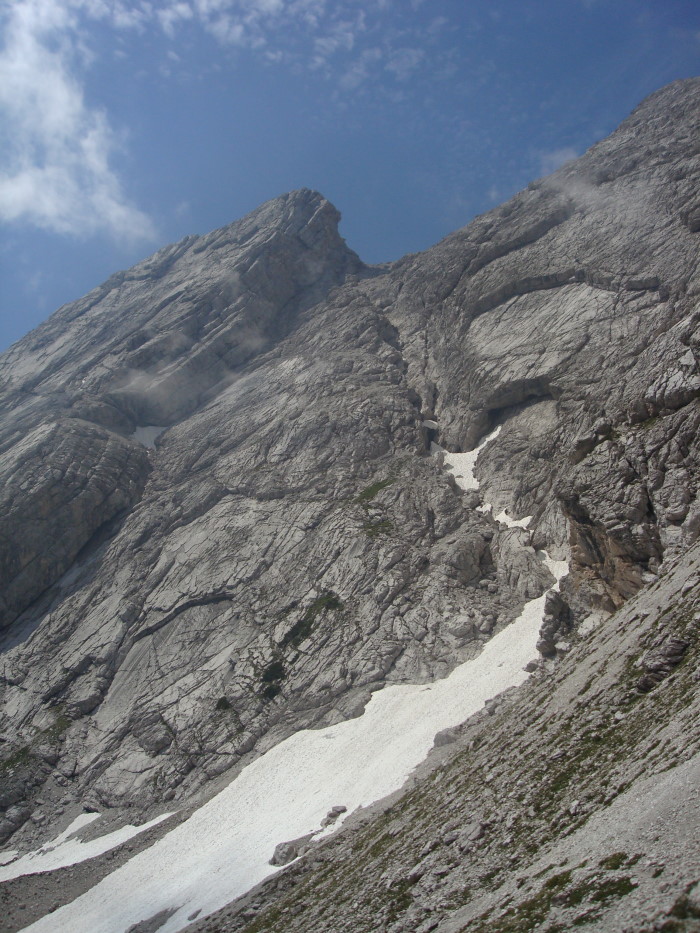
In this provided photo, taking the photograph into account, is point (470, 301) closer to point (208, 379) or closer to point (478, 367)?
point (478, 367)

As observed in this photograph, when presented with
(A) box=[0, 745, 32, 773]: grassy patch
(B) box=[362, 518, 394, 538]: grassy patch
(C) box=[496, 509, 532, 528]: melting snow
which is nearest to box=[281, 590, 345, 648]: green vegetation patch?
(B) box=[362, 518, 394, 538]: grassy patch

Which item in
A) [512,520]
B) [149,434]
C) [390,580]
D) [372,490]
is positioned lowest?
[512,520]

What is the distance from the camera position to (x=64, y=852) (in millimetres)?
47938

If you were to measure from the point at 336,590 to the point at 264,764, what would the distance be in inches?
710

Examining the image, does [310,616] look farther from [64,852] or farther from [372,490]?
[64,852]

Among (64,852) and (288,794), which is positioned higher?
(64,852)

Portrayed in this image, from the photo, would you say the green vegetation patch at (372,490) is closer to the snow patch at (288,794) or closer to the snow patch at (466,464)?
the snow patch at (466,464)

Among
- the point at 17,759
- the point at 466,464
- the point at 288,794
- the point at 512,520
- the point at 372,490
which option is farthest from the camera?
the point at 466,464

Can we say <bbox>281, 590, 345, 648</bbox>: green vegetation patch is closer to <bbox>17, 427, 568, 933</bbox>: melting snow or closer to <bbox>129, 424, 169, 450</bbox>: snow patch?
<bbox>17, 427, 568, 933</bbox>: melting snow

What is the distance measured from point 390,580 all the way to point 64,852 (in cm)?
3364

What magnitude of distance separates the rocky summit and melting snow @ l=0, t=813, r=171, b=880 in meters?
0.31

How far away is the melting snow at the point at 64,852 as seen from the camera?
46.6 metres

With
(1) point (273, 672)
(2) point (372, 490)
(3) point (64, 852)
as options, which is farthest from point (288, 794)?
(2) point (372, 490)

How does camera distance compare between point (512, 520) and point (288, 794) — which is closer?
point (288, 794)
